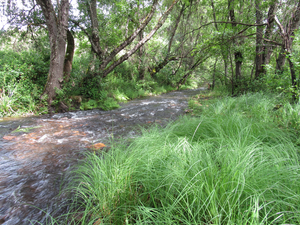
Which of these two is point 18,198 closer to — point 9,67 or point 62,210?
point 62,210

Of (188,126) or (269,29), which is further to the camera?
(269,29)

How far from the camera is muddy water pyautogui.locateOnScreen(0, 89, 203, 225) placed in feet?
5.49

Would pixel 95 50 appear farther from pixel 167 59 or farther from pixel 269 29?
pixel 269 29

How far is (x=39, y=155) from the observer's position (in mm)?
2730

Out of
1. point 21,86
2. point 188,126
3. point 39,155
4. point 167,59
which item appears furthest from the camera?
point 167,59

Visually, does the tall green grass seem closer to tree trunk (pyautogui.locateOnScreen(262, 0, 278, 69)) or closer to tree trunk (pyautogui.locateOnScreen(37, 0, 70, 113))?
tree trunk (pyautogui.locateOnScreen(262, 0, 278, 69))

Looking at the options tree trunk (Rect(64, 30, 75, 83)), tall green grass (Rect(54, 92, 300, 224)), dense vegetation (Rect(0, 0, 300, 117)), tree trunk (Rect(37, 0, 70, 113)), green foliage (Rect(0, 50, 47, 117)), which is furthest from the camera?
tree trunk (Rect(64, 30, 75, 83))

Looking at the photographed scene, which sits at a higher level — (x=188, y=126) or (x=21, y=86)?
(x=21, y=86)

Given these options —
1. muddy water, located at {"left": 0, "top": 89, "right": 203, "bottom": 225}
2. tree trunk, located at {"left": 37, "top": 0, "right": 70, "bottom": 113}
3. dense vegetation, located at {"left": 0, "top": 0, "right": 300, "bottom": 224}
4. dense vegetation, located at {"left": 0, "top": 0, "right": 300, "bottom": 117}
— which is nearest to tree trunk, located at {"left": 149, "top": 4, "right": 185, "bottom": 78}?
dense vegetation, located at {"left": 0, "top": 0, "right": 300, "bottom": 224}

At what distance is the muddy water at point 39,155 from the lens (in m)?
1.67

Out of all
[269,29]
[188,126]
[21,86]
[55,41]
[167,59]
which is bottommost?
[188,126]

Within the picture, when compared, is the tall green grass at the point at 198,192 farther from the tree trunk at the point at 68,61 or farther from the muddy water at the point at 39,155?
the tree trunk at the point at 68,61

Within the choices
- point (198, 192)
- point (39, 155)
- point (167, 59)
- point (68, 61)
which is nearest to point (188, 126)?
point (198, 192)

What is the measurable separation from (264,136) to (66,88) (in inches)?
250
